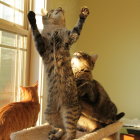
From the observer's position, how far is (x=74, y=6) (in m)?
2.39

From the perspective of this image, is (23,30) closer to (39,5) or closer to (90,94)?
(39,5)

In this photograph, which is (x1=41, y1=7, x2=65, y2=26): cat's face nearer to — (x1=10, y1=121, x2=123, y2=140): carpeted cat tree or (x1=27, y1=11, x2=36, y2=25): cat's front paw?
(x1=27, y1=11, x2=36, y2=25): cat's front paw

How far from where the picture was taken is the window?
1.48 m

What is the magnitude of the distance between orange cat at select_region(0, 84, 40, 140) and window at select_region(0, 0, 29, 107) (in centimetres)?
20

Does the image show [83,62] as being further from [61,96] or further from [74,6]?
[74,6]

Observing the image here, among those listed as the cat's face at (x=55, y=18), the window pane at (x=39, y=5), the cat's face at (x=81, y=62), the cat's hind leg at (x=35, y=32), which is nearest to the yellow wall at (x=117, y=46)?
the window pane at (x=39, y=5)

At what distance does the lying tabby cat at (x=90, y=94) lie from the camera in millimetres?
1061

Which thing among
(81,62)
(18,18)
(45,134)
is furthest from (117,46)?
(45,134)

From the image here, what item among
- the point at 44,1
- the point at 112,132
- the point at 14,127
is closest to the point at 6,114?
the point at 14,127

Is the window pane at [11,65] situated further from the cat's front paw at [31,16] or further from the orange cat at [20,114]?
the cat's front paw at [31,16]

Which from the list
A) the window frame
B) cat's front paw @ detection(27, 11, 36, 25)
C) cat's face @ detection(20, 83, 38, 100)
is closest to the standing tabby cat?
cat's front paw @ detection(27, 11, 36, 25)

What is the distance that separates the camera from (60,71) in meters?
0.94

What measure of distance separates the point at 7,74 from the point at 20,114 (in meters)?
0.36

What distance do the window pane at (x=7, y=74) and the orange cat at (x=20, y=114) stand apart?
0.18 meters
